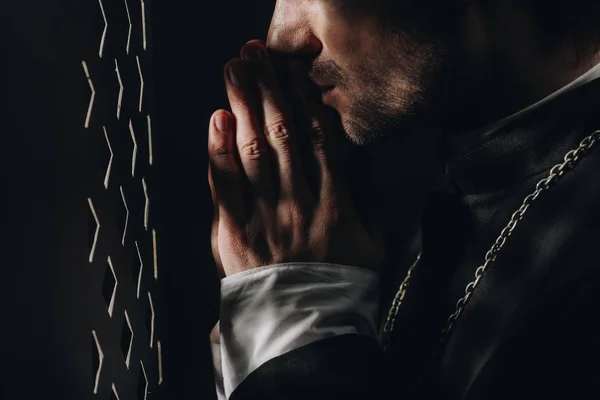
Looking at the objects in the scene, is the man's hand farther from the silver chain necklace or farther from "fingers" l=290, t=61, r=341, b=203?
the silver chain necklace

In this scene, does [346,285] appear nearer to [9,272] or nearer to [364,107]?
[364,107]

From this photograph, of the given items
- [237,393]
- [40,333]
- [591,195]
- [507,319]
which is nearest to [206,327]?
[237,393]

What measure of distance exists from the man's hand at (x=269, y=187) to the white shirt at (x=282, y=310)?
0.03 metres

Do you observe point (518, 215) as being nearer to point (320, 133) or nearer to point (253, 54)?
point (320, 133)

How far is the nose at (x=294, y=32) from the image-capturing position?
974 millimetres

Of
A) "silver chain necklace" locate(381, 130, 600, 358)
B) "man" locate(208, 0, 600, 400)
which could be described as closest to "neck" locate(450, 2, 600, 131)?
"man" locate(208, 0, 600, 400)

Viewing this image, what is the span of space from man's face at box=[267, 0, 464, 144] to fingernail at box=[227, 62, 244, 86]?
0.06 metres

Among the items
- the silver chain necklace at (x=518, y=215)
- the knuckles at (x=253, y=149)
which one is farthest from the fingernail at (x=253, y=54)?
the silver chain necklace at (x=518, y=215)

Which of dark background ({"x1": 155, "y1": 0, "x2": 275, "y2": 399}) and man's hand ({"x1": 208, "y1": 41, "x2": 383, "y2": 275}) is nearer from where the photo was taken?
man's hand ({"x1": 208, "y1": 41, "x2": 383, "y2": 275})

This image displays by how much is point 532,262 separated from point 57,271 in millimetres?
570

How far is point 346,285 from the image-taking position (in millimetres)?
923

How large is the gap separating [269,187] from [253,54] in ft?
0.62

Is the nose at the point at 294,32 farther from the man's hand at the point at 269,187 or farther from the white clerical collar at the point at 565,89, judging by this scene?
the white clerical collar at the point at 565,89

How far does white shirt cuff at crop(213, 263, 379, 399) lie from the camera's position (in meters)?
0.87
